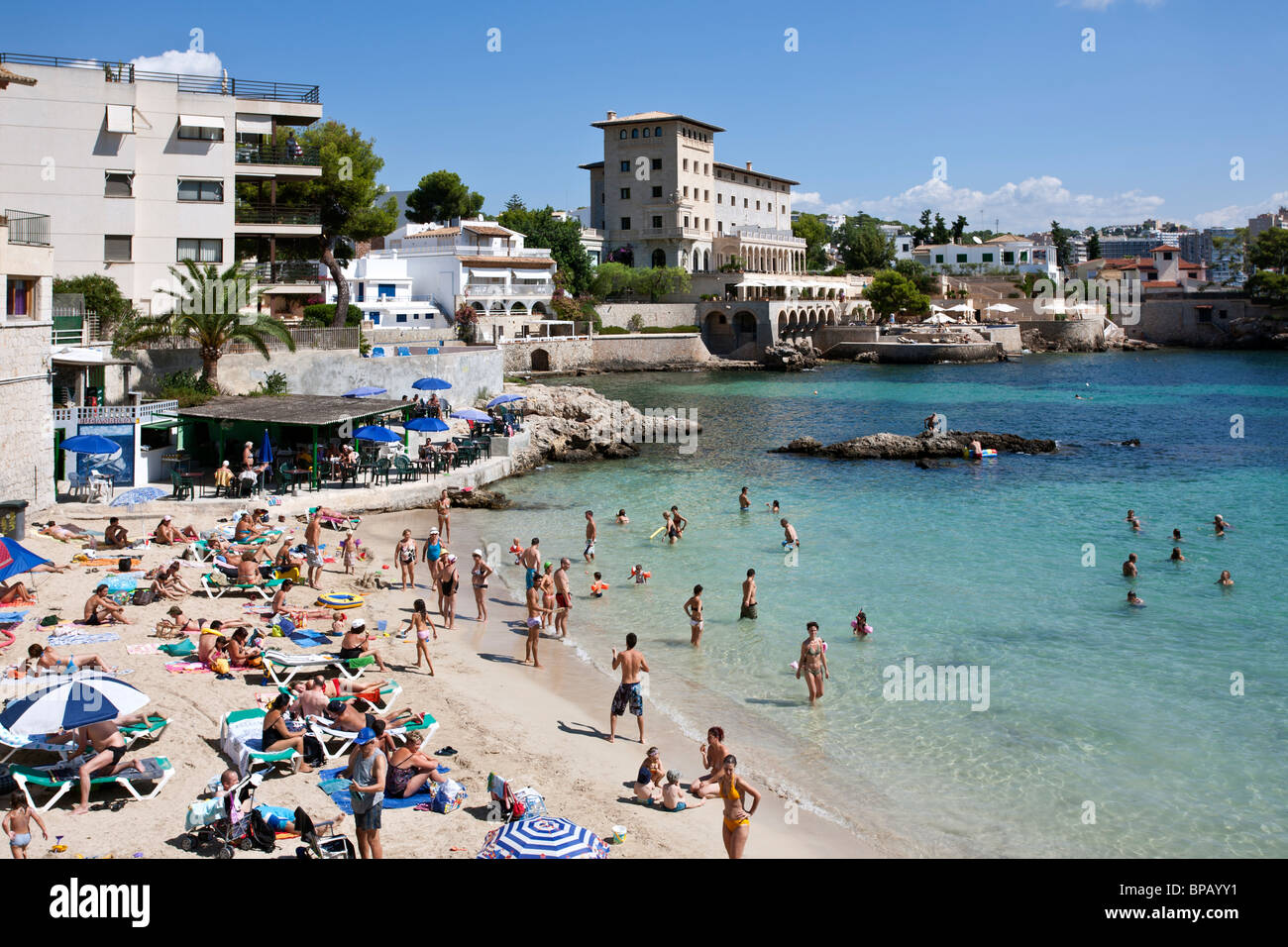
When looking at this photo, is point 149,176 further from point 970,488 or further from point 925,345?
point 925,345

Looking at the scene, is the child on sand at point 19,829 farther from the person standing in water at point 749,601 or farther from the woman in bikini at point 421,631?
the person standing in water at point 749,601

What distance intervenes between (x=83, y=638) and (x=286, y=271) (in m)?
28.3

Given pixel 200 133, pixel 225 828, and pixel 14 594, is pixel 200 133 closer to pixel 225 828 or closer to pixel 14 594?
pixel 14 594

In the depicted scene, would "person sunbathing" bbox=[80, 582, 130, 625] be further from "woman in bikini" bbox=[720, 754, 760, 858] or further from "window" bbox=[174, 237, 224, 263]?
"window" bbox=[174, 237, 224, 263]

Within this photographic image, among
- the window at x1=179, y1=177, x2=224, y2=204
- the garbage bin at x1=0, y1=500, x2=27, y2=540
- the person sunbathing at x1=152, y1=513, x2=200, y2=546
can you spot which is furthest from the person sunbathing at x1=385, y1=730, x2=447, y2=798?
the window at x1=179, y1=177, x2=224, y2=204

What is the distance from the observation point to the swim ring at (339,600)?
54.4 ft

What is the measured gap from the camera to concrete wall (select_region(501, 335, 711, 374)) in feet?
223

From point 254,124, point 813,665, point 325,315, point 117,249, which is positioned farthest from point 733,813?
point 254,124

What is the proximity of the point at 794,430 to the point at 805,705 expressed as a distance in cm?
3344

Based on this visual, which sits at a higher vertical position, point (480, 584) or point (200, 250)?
point (200, 250)

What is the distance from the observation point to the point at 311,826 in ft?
28.1

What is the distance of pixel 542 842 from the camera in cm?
833

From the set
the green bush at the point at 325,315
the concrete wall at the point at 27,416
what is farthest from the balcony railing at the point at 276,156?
the concrete wall at the point at 27,416

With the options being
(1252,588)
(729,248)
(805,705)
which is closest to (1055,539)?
(1252,588)
